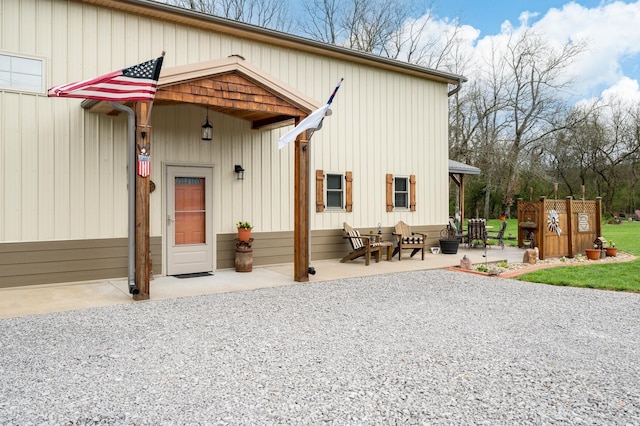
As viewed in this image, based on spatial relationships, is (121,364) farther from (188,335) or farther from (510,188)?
(510,188)

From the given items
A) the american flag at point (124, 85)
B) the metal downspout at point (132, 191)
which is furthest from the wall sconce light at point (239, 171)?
the american flag at point (124, 85)

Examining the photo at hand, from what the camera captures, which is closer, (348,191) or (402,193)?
(348,191)

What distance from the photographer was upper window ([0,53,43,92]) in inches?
262

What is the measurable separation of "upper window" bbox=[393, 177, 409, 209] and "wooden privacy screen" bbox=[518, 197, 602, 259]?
2851 mm

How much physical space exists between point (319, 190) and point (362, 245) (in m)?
1.42

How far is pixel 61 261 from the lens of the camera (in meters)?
7.02

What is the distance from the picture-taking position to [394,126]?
10.9 m

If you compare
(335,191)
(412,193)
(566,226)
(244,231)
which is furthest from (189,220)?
(566,226)

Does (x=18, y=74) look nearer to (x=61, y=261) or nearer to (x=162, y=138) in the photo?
(x=162, y=138)

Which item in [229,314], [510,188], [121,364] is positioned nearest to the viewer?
[121,364]

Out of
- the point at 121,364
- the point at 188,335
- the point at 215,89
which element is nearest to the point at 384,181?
the point at 215,89

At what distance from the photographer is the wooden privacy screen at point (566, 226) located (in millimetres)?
10078

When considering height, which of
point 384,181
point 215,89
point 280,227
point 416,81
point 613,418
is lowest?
point 613,418

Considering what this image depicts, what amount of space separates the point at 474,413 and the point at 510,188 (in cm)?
2439
